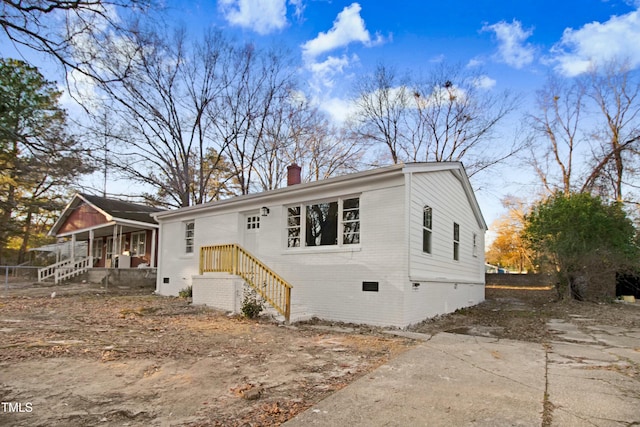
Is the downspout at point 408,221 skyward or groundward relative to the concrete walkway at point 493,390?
skyward

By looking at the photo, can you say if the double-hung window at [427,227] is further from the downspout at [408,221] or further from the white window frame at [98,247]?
the white window frame at [98,247]

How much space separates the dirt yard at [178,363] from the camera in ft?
10.8

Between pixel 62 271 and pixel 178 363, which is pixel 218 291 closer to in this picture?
pixel 178 363

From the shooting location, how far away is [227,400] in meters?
3.59

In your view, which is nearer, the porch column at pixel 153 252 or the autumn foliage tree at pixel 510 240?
the porch column at pixel 153 252

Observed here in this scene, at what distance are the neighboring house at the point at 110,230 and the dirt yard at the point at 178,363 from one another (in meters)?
10.8

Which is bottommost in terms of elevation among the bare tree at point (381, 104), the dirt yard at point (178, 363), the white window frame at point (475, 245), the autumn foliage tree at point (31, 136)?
the dirt yard at point (178, 363)

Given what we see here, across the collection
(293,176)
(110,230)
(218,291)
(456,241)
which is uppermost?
(293,176)

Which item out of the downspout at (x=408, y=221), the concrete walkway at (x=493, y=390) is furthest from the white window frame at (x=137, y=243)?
the concrete walkway at (x=493, y=390)

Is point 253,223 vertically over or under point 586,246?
over

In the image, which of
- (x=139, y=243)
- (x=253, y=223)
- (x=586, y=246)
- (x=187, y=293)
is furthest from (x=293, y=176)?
(x=139, y=243)

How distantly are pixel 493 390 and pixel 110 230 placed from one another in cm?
2261

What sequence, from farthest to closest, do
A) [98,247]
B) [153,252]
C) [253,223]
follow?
[98,247], [153,252], [253,223]

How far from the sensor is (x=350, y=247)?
885cm
